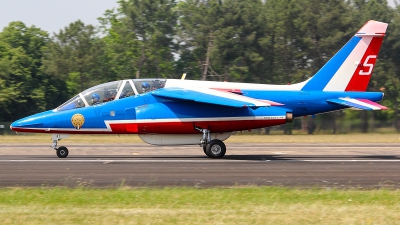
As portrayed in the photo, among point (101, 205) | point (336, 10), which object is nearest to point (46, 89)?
point (336, 10)

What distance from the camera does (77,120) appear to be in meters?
19.5

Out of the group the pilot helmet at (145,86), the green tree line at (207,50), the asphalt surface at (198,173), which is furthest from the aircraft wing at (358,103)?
the green tree line at (207,50)

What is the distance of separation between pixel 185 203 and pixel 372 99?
1251 cm

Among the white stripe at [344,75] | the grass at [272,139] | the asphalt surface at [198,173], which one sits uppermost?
the white stripe at [344,75]

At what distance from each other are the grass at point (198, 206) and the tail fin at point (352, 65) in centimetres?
958

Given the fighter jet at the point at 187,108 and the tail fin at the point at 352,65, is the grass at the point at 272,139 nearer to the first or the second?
the tail fin at the point at 352,65

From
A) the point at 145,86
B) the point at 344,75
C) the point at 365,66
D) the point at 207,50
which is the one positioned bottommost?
the point at 145,86

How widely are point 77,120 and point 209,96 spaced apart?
14.2 feet

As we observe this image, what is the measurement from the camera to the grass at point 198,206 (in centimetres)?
862

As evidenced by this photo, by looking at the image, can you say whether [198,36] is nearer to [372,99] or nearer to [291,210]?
[372,99]

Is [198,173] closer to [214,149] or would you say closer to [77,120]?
[214,149]

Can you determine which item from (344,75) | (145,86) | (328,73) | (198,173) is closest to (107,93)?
(145,86)

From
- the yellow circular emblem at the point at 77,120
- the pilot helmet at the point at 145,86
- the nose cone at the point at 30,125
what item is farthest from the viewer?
the pilot helmet at the point at 145,86

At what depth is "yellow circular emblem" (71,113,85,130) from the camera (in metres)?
19.5
